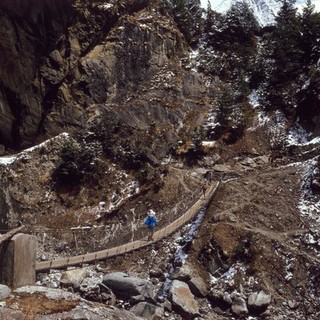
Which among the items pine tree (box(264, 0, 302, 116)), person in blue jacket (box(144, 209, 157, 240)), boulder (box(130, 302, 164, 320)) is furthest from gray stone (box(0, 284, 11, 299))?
pine tree (box(264, 0, 302, 116))

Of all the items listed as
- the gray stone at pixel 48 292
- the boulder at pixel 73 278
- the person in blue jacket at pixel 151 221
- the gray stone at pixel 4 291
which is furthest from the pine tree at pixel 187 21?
the gray stone at pixel 4 291

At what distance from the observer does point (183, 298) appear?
16.8 meters

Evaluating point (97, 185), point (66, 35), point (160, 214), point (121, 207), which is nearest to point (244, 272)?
point (160, 214)

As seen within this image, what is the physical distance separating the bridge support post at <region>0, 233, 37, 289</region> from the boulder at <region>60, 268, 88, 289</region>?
5.07m

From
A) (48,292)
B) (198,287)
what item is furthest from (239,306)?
(48,292)

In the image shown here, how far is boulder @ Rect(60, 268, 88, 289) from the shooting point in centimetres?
1692

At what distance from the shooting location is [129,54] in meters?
35.2

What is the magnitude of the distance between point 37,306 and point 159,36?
30.3 metres

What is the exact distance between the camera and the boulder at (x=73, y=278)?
16922 millimetres

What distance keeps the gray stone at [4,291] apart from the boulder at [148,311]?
5.22m

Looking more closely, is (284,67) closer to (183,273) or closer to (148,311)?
(183,273)

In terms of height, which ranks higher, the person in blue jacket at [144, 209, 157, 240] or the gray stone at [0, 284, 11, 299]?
the gray stone at [0, 284, 11, 299]

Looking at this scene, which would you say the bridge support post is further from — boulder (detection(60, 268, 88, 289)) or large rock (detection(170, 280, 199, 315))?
large rock (detection(170, 280, 199, 315))

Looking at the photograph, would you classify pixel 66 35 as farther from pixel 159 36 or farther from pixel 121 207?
pixel 121 207
